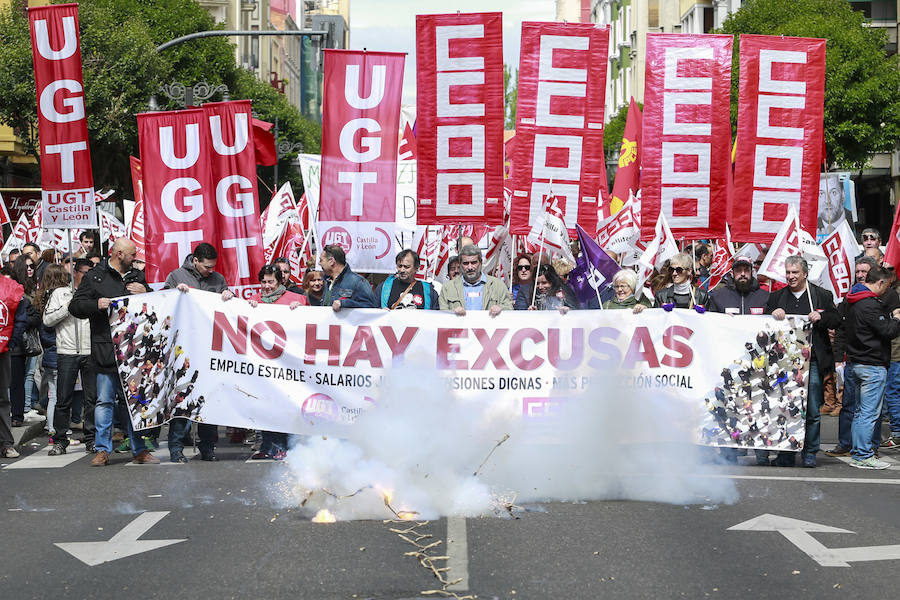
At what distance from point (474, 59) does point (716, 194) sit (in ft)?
10.1

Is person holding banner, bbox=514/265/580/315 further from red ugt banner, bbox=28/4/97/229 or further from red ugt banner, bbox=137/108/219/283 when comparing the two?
red ugt banner, bbox=28/4/97/229

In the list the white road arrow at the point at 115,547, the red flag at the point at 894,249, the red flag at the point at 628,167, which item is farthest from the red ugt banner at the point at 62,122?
the red flag at the point at 628,167

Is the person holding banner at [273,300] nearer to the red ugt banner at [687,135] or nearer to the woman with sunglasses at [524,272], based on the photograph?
the woman with sunglasses at [524,272]

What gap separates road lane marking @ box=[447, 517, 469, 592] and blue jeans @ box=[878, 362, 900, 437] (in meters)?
5.80

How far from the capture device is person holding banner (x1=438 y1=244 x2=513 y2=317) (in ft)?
37.6

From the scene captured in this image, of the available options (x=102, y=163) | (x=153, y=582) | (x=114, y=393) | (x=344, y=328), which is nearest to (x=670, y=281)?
(x=344, y=328)

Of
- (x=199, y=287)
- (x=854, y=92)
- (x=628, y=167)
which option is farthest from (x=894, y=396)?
(x=854, y=92)

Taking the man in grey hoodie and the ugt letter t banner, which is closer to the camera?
the man in grey hoodie

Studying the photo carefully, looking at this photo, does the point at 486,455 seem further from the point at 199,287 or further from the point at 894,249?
the point at 894,249

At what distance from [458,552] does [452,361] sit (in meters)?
3.65

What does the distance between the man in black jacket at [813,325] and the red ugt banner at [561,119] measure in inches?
152

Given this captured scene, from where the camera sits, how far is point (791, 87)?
14812mm

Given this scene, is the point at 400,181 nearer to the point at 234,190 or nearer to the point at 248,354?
the point at 234,190

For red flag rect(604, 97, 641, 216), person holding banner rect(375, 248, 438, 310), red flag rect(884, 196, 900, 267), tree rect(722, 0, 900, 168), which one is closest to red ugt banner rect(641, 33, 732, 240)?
red flag rect(884, 196, 900, 267)
